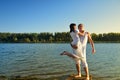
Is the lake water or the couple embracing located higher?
the couple embracing

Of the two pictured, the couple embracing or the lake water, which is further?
the lake water

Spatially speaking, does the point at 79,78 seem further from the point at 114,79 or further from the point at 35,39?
the point at 35,39

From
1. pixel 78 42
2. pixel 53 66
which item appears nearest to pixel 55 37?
pixel 53 66

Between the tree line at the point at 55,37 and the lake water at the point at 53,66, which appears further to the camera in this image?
the tree line at the point at 55,37

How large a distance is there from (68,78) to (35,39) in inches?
7258

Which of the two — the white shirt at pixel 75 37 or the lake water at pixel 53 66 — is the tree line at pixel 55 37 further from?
the white shirt at pixel 75 37

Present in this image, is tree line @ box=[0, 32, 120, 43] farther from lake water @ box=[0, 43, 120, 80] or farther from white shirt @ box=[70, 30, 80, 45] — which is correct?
white shirt @ box=[70, 30, 80, 45]

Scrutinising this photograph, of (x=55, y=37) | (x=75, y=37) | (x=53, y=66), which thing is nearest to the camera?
(x=75, y=37)

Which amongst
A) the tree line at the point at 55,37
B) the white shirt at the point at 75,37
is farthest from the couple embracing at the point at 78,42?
the tree line at the point at 55,37

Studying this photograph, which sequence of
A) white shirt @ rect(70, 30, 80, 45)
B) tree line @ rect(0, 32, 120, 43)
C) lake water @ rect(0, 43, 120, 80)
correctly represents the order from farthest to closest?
tree line @ rect(0, 32, 120, 43), lake water @ rect(0, 43, 120, 80), white shirt @ rect(70, 30, 80, 45)

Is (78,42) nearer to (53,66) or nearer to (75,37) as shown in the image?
(75,37)

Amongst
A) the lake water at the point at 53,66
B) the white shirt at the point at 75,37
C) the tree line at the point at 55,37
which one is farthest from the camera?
the tree line at the point at 55,37

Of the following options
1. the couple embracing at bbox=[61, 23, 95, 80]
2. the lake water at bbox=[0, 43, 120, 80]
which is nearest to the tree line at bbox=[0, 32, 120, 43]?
the lake water at bbox=[0, 43, 120, 80]

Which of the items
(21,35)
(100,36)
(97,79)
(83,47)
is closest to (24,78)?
(97,79)
